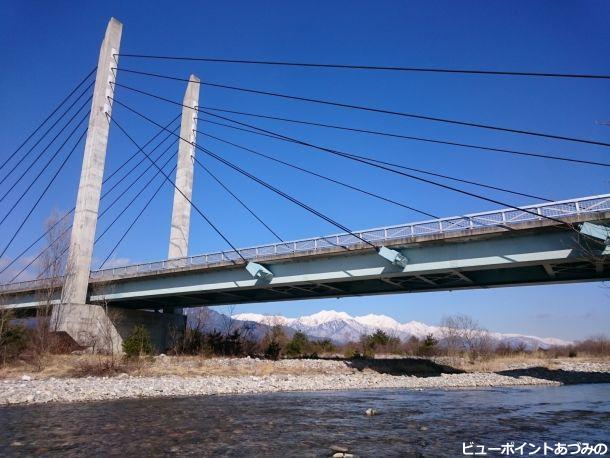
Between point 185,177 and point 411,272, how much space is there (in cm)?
2784

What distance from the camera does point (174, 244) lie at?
151 ft

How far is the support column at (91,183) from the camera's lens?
135 ft

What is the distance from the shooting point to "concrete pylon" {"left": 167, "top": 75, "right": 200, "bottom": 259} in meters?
46.1

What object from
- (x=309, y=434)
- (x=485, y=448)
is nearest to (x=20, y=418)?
(x=309, y=434)

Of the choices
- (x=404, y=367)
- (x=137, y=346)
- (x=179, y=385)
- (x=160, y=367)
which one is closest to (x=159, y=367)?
(x=160, y=367)

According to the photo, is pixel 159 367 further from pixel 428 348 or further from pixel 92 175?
pixel 428 348

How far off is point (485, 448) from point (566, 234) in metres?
17.9

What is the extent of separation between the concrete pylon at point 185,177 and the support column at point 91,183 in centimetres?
740

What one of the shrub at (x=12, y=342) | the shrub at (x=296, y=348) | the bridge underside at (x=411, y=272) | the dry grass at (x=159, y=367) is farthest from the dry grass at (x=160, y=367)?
the shrub at (x=296, y=348)

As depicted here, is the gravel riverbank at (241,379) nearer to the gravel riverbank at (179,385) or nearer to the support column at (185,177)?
the gravel riverbank at (179,385)

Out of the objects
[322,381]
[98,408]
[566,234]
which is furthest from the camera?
[322,381]

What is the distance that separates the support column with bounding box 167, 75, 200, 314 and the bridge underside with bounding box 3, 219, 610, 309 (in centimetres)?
451

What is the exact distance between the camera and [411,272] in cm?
2867

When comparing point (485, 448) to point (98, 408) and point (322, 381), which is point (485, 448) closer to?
point (98, 408)
